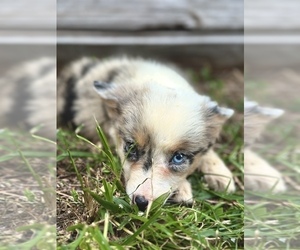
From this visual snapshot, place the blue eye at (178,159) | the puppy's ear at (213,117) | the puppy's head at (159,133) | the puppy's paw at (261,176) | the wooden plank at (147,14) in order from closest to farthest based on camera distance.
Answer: the puppy's head at (159,133) → the blue eye at (178,159) → the puppy's ear at (213,117) → the puppy's paw at (261,176) → the wooden plank at (147,14)

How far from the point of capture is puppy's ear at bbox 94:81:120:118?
2900 millimetres

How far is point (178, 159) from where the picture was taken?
8.57ft

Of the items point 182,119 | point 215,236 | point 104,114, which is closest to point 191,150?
point 182,119

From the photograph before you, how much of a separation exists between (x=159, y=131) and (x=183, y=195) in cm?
31

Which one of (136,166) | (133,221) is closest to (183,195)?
(136,166)

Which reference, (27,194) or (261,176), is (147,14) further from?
(27,194)

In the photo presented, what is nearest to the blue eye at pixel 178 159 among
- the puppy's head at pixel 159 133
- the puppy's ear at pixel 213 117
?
the puppy's head at pixel 159 133

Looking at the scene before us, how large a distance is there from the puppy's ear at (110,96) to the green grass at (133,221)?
0.36m

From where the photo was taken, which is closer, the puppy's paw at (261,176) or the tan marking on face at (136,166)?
the tan marking on face at (136,166)

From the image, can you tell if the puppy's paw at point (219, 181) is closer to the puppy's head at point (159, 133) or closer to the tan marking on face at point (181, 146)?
the puppy's head at point (159, 133)

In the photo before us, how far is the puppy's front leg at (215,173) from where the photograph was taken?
289 centimetres

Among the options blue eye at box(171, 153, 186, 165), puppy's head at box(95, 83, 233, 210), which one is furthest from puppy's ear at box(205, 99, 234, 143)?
blue eye at box(171, 153, 186, 165)

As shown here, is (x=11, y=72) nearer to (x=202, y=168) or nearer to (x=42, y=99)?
(x=42, y=99)

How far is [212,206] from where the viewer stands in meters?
2.62
